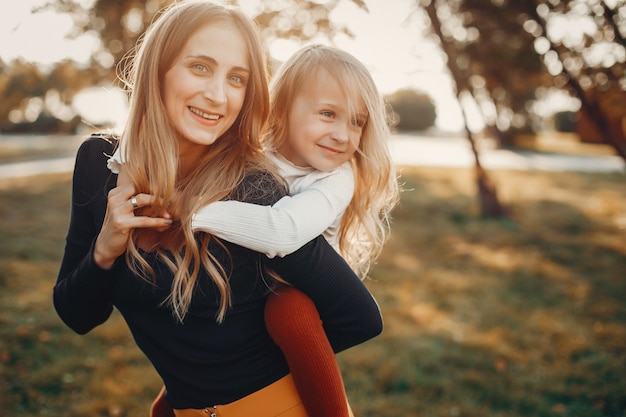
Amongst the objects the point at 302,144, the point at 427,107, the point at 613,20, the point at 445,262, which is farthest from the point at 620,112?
the point at 427,107

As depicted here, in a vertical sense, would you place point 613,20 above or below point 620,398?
above

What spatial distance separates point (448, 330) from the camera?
194 inches

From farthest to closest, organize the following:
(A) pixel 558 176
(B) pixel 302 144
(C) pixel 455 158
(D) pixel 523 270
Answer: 1. (C) pixel 455 158
2. (A) pixel 558 176
3. (D) pixel 523 270
4. (B) pixel 302 144

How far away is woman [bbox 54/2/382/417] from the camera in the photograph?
156cm

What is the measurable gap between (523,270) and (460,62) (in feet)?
12.4

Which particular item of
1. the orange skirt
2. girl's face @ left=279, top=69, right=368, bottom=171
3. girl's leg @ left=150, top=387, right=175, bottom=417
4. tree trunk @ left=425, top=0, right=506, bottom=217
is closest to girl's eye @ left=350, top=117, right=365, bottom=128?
girl's face @ left=279, top=69, right=368, bottom=171

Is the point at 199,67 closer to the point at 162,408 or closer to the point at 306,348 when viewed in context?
the point at 306,348

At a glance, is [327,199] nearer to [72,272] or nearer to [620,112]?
[72,272]

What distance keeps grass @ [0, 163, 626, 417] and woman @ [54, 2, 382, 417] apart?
224 cm

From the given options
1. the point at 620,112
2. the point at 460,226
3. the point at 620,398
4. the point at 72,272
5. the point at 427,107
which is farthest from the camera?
the point at 427,107

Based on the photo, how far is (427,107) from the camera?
26.4 m

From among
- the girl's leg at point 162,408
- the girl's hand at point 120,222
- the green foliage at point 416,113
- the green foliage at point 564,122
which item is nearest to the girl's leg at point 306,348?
the girl's hand at point 120,222

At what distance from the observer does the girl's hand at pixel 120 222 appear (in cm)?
151

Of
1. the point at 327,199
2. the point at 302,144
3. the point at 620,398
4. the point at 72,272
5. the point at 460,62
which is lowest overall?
the point at 620,398
